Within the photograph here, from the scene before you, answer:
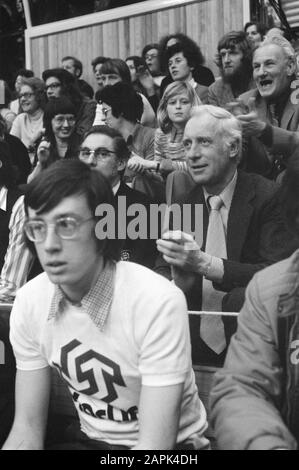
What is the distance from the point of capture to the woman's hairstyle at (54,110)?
2566 millimetres

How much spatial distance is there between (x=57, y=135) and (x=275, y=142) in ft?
2.91

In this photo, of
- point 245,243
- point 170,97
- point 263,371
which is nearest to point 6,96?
point 170,97

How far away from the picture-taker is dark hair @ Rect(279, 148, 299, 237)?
1.58 meters

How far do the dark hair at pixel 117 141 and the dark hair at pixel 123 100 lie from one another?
24 centimetres

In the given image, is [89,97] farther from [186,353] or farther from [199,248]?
[186,353]

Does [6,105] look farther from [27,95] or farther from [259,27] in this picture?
[259,27]

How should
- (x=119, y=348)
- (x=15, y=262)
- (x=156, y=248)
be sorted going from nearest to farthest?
(x=119, y=348) < (x=156, y=248) < (x=15, y=262)

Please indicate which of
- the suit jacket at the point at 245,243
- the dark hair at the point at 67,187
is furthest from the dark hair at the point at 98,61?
the dark hair at the point at 67,187

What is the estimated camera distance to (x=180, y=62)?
8.39 feet

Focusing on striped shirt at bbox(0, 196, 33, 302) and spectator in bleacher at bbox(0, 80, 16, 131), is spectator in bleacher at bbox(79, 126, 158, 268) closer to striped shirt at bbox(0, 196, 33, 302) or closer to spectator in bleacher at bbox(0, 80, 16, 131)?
striped shirt at bbox(0, 196, 33, 302)

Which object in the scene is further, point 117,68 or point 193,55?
point 117,68

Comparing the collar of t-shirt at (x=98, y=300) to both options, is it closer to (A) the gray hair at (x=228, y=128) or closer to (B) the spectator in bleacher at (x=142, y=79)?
(A) the gray hair at (x=228, y=128)
